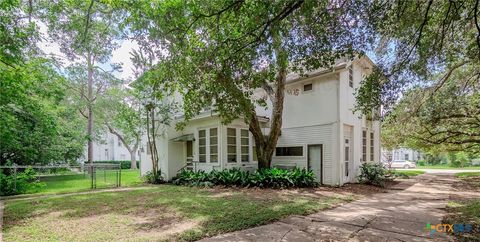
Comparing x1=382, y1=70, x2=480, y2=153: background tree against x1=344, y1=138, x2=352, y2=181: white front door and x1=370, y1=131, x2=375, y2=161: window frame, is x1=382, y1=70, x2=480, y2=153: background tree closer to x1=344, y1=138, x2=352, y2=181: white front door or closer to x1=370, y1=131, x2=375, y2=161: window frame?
x1=370, y1=131, x2=375, y2=161: window frame

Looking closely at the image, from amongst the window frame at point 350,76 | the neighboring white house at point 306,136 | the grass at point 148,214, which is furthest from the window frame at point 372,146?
the grass at point 148,214

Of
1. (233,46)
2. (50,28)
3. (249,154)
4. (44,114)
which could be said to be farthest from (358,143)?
(50,28)

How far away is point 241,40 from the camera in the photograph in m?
6.43

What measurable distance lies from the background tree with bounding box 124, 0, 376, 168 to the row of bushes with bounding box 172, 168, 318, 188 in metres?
4.22

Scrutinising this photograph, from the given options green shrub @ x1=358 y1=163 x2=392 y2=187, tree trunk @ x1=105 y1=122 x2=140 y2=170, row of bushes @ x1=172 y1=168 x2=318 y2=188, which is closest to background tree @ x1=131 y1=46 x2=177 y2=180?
row of bushes @ x1=172 y1=168 x2=318 y2=188

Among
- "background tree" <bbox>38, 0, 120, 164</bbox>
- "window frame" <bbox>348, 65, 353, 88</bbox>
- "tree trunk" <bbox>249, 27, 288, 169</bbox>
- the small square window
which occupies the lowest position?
"tree trunk" <bbox>249, 27, 288, 169</bbox>

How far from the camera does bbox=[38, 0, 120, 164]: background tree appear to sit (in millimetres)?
9164

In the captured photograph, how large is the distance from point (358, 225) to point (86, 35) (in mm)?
9436

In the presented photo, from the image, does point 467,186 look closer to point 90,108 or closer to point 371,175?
point 371,175

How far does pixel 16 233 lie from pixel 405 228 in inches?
295

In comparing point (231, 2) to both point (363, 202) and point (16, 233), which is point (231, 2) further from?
point (363, 202)

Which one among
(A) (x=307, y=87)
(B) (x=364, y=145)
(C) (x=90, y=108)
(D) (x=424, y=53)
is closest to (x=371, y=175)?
(B) (x=364, y=145)

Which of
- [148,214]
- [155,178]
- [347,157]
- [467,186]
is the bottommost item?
[467,186]

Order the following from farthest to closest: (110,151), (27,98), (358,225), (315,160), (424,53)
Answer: (110,151) → (315,160) → (27,98) → (424,53) → (358,225)
